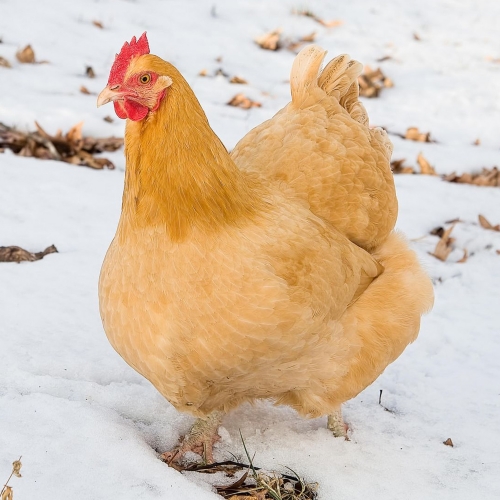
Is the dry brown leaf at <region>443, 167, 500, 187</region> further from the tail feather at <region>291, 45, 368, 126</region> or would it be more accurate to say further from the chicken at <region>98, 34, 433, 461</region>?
the chicken at <region>98, 34, 433, 461</region>

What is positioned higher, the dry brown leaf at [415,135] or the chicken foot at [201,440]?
the dry brown leaf at [415,135]

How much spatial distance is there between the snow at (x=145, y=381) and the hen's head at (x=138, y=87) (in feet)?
4.05

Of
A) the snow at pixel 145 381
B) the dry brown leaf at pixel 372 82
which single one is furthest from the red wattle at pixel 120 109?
the dry brown leaf at pixel 372 82

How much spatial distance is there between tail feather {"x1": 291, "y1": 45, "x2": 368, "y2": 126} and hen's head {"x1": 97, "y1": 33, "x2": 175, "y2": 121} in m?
1.39

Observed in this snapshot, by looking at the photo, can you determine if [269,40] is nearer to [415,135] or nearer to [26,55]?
[415,135]

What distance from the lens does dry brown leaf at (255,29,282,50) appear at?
8.27m

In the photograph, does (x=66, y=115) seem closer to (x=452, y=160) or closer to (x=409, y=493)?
(x=452, y=160)

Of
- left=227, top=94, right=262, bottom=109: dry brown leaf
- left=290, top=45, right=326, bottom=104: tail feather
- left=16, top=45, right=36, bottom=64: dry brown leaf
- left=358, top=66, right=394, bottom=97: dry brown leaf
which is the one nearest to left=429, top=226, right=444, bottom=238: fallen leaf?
left=290, top=45, right=326, bottom=104: tail feather

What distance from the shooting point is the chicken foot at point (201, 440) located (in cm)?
298

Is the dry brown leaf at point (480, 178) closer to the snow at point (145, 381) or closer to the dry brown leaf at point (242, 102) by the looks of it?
the snow at point (145, 381)

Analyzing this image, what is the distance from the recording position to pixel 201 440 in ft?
10.1

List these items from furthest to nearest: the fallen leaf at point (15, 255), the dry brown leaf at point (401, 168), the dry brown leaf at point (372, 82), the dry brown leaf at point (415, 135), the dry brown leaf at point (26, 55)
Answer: the dry brown leaf at point (372, 82), the dry brown leaf at point (415, 135), the dry brown leaf at point (26, 55), the dry brown leaf at point (401, 168), the fallen leaf at point (15, 255)

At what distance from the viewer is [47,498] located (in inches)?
89.4

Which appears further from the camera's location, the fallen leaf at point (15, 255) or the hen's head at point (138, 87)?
the fallen leaf at point (15, 255)
